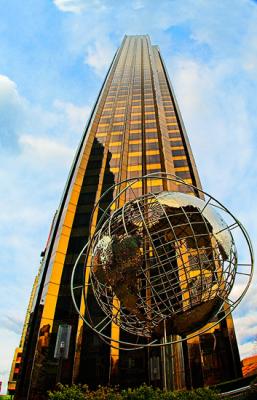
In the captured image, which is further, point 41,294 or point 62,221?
point 62,221

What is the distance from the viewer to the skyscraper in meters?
19.1

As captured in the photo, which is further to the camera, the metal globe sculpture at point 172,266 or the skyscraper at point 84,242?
the skyscraper at point 84,242

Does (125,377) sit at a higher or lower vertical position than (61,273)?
lower

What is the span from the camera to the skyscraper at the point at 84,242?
1906cm

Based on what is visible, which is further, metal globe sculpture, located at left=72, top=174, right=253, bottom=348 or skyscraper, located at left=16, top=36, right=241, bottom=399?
skyscraper, located at left=16, top=36, right=241, bottom=399

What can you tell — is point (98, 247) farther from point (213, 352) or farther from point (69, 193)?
point (69, 193)

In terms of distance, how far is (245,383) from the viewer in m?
12.0

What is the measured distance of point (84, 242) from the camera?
993 inches

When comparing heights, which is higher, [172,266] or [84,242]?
[84,242]

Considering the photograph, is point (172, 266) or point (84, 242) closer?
point (172, 266)

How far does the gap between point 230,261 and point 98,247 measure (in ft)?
11.5

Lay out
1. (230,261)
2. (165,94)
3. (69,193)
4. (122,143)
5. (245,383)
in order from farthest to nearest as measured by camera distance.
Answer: (165,94) → (122,143) → (69,193) → (245,383) → (230,261)

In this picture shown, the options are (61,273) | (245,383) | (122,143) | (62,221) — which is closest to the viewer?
(245,383)

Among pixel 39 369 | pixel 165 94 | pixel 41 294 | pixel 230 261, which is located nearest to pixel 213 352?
pixel 39 369
